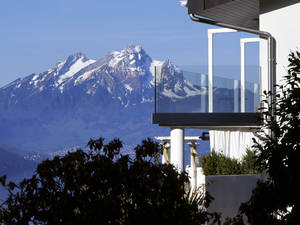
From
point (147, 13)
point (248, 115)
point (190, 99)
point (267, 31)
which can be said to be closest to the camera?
point (267, 31)

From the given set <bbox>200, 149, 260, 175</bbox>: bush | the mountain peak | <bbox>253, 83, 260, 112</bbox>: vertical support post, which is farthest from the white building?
the mountain peak

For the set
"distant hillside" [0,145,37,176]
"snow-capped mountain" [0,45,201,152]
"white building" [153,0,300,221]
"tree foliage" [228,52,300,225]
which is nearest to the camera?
"tree foliage" [228,52,300,225]

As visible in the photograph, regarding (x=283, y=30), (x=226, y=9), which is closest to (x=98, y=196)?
(x=283, y=30)

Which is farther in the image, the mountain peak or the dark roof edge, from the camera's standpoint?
the mountain peak

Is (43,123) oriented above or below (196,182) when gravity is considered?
above

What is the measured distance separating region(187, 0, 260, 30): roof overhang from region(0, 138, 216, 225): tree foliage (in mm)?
6721

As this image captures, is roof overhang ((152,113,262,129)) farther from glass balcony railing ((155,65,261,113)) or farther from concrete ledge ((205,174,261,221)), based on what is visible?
concrete ledge ((205,174,261,221))

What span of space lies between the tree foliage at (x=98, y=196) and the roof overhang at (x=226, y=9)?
22.0ft

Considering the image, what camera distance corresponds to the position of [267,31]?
485 inches

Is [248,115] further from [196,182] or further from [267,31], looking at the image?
[196,182]

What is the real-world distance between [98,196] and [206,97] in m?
8.85

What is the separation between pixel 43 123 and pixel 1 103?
12.8m

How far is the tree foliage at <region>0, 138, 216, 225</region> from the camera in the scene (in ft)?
23.4

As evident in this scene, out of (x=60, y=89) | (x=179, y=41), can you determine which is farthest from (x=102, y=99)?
(x=179, y=41)
